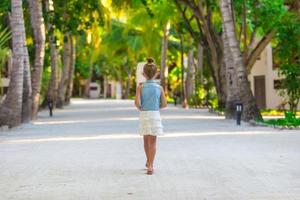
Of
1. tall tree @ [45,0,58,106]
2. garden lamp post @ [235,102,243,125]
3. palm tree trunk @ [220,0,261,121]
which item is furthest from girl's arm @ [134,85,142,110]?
tall tree @ [45,0,58,106]

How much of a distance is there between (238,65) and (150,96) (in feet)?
45.4

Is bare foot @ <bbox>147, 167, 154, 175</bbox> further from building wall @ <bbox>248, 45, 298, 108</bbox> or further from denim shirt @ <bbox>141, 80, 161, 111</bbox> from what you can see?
building wall @ <bbox>248, 45, 298, 108</bbox>

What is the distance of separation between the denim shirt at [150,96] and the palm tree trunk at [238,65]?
13.4 metres

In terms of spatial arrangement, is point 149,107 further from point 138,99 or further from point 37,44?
point 37,44

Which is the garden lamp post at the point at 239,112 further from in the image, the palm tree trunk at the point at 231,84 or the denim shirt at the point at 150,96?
the denim shirt at the point at 150,96

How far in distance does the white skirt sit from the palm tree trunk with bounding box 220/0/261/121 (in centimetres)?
1345

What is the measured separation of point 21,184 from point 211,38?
73.1 feet

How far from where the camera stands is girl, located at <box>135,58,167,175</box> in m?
10.5

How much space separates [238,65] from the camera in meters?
24.0

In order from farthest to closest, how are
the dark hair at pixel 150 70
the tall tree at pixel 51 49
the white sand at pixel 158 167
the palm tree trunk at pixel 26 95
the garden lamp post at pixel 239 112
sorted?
the tall tree at pixel 51 49 → the palm tree trunk at pixel 26 95 → the garden lamp post at pixel 239 112 → the dark hair at pixel 150 70 → the white sand at pixel 158 167

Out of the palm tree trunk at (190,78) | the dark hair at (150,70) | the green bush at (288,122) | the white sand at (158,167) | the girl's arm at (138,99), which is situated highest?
the palm tree trunk at (190,78)

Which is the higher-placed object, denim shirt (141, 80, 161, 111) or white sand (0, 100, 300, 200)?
denim shirt (141, 80, 161, 111)

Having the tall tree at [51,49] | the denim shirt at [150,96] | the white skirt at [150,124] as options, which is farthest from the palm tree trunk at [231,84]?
the white skirt at [150,124]

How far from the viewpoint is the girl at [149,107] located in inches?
412
